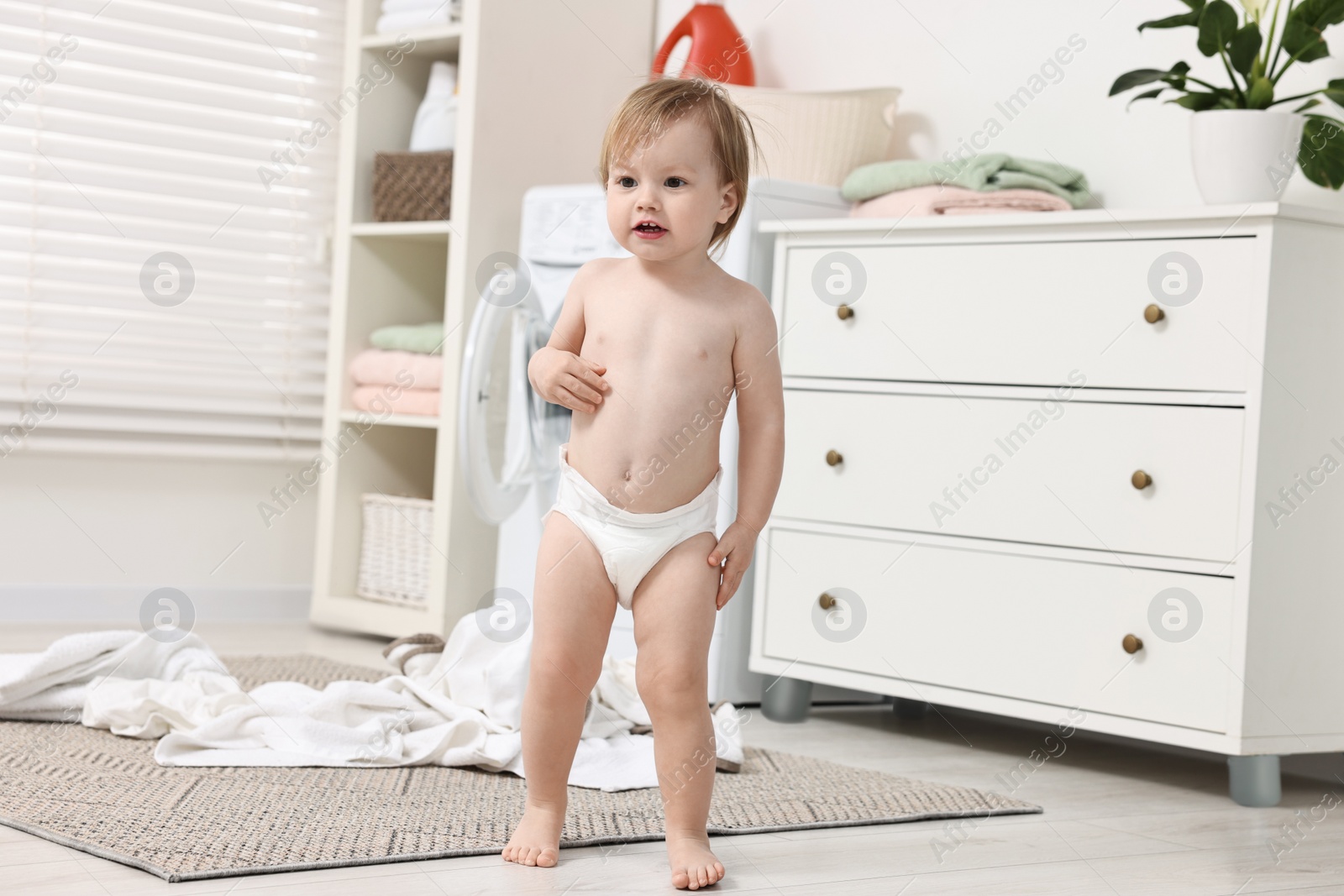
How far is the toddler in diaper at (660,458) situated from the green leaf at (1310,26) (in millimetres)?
1070

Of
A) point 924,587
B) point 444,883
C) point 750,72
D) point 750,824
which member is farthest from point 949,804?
point 750,72

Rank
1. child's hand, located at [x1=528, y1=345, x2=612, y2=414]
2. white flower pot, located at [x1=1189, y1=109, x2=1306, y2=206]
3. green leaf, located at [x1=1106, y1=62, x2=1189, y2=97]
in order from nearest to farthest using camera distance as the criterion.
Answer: child's hand, located at [x1=528, y1=345, x2=612, y2=414] < white flower pot, located at [x1=1189, y1=109, x2=1306, y2=206] < green leaf, located at [x1=1106, y1=62, x2=1189, y2=97]

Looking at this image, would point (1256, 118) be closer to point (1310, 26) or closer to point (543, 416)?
point (1310, 26)

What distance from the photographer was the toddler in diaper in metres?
1.49

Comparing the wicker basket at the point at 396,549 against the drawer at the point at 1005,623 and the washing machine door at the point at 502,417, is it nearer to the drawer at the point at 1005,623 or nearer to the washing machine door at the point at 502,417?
the washing machine door at the point at 502,417

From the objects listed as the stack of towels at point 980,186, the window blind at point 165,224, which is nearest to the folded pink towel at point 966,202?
the stack of towels at point 980,186

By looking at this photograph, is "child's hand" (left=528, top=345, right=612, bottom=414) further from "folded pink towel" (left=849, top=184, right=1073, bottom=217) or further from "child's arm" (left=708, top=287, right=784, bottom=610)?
"folded pink towel" (left=849, top=184, right=1073, bottom=217)

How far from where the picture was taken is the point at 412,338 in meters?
3.28

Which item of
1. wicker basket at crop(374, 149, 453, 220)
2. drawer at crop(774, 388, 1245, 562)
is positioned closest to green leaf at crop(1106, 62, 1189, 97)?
drawer at crop(774, 388, 1245, 562)

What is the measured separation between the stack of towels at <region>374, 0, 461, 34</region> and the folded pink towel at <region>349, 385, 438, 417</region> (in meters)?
0.84

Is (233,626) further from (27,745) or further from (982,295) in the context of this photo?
(982,295)

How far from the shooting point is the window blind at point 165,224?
3146 mm

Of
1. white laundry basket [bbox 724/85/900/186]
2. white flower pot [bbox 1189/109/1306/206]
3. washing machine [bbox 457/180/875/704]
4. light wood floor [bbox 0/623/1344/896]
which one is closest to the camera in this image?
light wood floor [bbox 0/623/1344/896]

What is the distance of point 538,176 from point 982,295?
1342 millimetres
